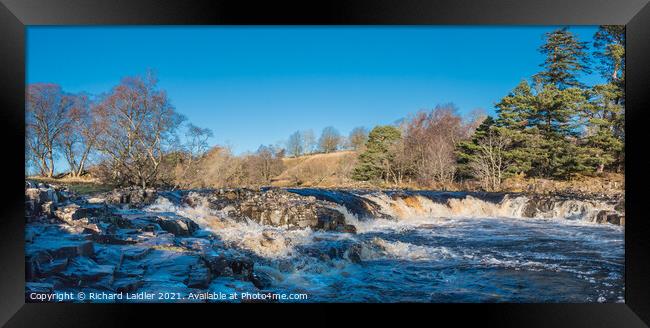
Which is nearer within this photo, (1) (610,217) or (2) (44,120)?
(2) (44,120)

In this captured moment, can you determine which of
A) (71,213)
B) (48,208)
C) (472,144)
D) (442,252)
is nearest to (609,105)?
(472,144)

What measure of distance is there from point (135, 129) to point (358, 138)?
231cm

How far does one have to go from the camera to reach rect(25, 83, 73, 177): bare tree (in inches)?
127

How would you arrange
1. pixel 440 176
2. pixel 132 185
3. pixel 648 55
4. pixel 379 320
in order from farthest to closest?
pixel 440 176 < pixel 132 185 < pixel 379 320 < pixel 648 55

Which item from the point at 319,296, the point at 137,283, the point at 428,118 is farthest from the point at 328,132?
the point at 137,283

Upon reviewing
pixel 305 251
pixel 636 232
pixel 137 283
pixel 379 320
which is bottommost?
pixel 379 320

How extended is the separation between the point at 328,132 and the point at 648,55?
297 cm

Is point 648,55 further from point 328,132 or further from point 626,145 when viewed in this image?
point 328,132

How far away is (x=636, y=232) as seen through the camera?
123 inches

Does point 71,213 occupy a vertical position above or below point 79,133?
below

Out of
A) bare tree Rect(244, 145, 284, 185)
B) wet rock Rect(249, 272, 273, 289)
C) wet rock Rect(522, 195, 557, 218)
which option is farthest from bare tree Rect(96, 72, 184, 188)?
Result: wet rock Rect(522, 195, 557, 218)

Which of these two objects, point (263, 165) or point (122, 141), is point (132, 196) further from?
point (263, 165)

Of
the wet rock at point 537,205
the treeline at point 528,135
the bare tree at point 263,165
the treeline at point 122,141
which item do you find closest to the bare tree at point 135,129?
the treeline at point 122,141

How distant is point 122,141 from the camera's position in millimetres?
3449
